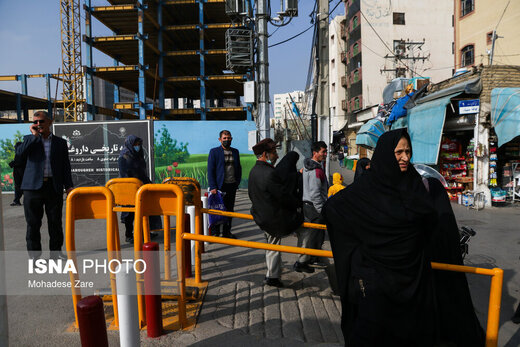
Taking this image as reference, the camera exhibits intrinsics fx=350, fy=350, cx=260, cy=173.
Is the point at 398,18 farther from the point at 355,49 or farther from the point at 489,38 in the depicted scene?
the point at 489,38

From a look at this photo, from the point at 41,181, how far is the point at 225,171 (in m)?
2.81

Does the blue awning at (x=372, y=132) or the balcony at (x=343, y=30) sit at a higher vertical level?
the balcony at (x=343, y=30)

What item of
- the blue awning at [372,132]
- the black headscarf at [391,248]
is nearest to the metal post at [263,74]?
the black headscarf at [391,248]

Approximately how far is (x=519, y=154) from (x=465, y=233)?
339 inches

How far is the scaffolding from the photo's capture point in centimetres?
3359

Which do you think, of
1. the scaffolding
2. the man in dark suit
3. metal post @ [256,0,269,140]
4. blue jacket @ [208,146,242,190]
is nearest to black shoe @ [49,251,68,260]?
the man in dark suit

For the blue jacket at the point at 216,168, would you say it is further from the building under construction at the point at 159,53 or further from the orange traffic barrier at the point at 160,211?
the building under construction at the point at 159,53

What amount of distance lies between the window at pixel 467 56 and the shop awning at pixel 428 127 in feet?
56.6

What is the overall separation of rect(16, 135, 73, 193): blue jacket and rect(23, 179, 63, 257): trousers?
9 centimetres

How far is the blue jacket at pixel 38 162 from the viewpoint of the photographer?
14.8 feet

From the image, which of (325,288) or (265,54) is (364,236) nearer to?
(325,288)

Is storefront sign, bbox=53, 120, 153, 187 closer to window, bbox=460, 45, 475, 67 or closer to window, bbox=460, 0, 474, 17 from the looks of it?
window, bbox=460, 0, 474, 17

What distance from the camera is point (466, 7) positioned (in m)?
24.6

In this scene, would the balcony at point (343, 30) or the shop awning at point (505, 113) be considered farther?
the balcony at point (343, 30)
